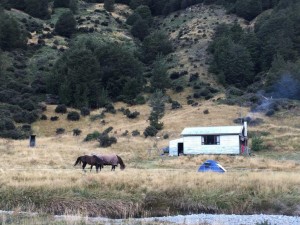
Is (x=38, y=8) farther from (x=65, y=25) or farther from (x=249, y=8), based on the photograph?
(x=249, y=8)

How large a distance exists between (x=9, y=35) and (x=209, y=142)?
56280 mm

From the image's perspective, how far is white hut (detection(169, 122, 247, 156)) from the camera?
51.1 meters

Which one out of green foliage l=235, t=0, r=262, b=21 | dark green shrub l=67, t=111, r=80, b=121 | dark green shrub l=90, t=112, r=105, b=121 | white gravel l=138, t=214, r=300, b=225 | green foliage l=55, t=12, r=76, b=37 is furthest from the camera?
green foliage l=235, t=0, r=262, b=21

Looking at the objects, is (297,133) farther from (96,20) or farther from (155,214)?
(96,20)

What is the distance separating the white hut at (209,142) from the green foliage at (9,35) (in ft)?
177

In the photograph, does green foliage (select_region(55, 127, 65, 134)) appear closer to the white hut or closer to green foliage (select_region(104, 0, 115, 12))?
the white hut

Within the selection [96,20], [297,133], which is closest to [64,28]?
[96,20]

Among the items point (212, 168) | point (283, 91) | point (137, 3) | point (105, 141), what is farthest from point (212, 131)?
point (137, 3)

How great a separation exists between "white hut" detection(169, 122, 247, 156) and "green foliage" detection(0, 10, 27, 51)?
54016 millimetres

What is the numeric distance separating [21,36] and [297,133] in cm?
6179

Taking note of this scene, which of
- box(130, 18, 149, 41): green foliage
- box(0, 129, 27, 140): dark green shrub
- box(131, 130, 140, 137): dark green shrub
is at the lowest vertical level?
box(0, 129, 27, 140): dark green shrub

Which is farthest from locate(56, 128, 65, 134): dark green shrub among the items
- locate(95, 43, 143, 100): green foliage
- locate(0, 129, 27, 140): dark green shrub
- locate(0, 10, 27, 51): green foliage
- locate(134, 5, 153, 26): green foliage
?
locate(134, 5, 153, 26): green foliage

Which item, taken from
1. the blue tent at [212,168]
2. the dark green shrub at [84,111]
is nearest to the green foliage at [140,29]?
the dark green shrub at [84,111]

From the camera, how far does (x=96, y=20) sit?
12250 centimetres
